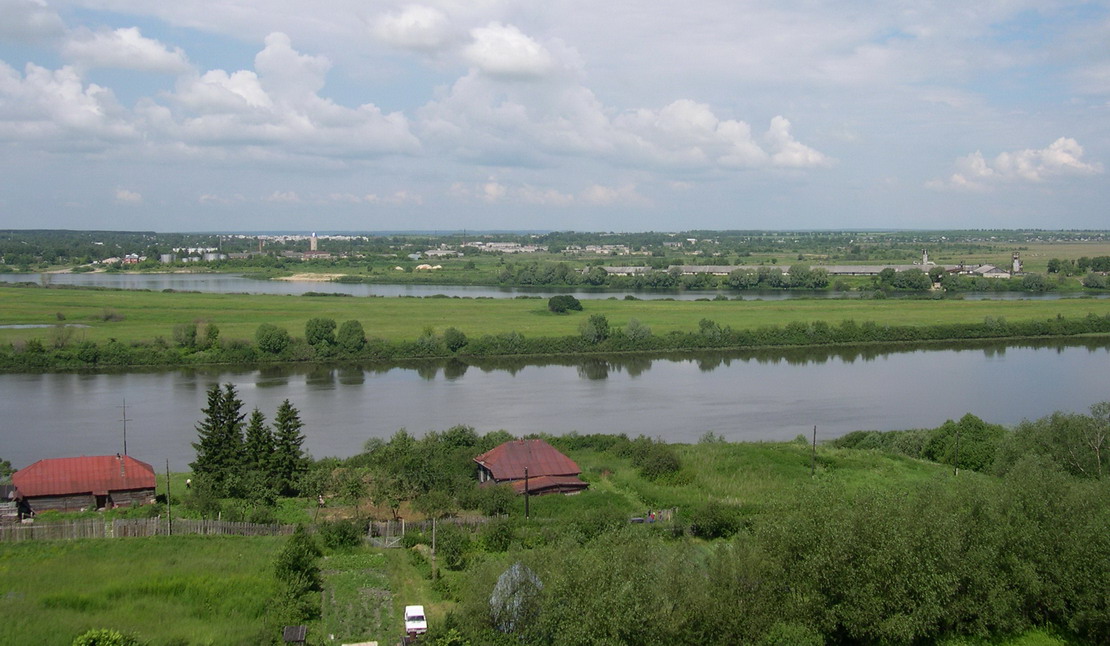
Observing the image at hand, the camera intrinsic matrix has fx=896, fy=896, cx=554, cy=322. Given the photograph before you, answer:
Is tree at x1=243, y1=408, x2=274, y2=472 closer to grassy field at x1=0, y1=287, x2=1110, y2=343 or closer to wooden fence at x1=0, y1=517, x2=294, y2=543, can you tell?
wooden fence at x1=0, y1=517, x2=294, y2=543

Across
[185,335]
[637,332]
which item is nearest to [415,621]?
[637,332]

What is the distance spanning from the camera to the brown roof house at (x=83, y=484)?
14.5 metres

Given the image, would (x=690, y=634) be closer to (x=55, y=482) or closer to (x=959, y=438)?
(x=55, y=482)

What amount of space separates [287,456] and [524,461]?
423cm

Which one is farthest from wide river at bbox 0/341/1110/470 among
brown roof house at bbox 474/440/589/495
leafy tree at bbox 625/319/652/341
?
brown roof house at bbox 474/440/589/495

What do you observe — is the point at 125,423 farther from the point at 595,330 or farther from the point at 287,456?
the point at 595,330

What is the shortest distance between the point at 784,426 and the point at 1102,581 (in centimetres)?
1227

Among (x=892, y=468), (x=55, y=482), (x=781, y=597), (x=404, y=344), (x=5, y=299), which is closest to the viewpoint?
(x=781, y=597)

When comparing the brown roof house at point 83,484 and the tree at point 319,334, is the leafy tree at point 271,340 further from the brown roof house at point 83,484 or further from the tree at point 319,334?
the brown roof house at point 83,484

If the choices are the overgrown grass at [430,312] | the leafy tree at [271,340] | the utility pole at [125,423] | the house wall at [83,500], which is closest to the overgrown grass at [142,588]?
the house wall at [83,500]

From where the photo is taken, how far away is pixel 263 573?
1137 cm

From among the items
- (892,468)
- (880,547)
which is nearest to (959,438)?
(892,468)

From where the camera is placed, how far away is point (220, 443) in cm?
1611

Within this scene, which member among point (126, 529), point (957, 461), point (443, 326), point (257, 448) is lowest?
point (957, 461)
